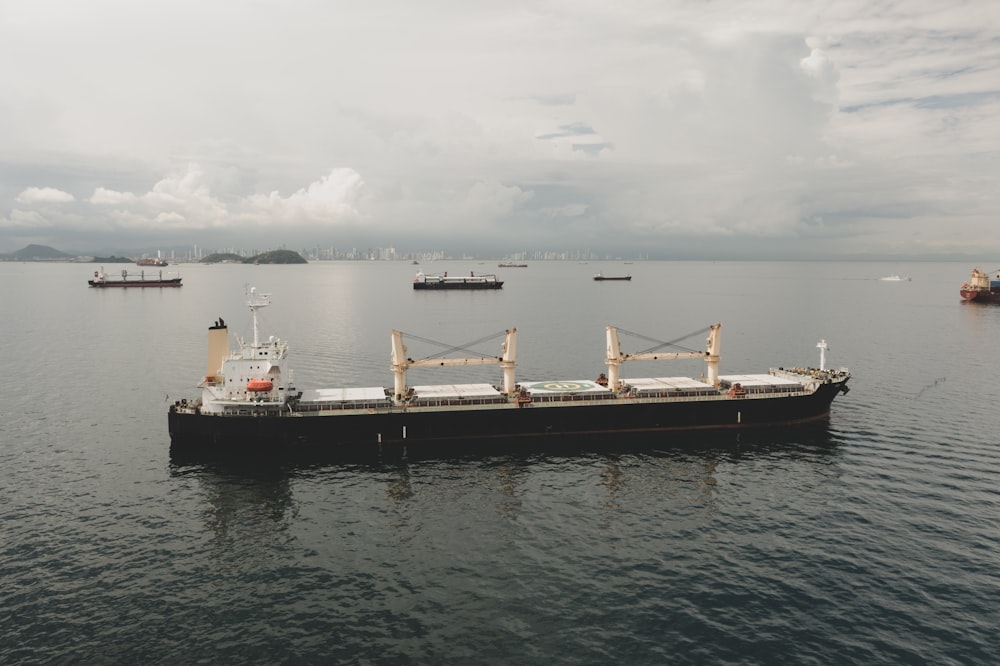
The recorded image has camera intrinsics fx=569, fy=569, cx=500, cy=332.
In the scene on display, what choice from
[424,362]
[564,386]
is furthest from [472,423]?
[564,386]

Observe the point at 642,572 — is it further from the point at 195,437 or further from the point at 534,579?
the point at 195,437

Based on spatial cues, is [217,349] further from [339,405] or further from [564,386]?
[564,386]

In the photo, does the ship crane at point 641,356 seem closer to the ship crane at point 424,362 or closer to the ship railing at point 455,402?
the ship crane at point 424,362

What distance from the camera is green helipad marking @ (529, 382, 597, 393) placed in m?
70.9

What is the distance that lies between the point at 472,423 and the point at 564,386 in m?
14.1

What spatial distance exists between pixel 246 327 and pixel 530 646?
148 m

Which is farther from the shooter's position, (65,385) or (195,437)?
(65,385)

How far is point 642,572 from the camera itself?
37562 mm

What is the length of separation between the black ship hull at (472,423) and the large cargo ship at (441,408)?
4.5 inches

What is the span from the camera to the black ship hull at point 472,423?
61.7 meters

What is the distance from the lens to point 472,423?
65438mm

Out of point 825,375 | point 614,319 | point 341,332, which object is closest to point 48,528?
point 825,375

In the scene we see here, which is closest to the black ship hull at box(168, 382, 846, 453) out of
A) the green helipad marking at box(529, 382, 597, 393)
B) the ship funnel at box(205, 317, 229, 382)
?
the green helipad marking at box(529, 382, 597, 393)

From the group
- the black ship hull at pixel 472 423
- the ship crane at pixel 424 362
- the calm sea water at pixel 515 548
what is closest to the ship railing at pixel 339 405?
the black ship hull at pixel 472 423
